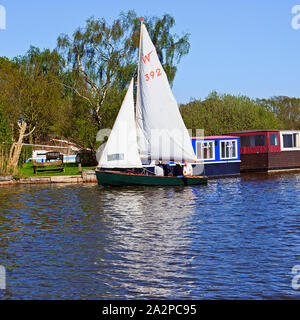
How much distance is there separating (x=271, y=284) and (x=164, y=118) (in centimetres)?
2418

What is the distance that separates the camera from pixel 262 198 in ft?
97.7

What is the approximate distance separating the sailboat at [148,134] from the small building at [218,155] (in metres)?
7.05

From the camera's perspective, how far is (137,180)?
35.7 metres

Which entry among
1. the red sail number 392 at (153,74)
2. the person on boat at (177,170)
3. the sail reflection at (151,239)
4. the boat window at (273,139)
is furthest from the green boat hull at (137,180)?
Answer: the boat window at (273,139)

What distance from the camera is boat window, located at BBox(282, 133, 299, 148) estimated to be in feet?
167

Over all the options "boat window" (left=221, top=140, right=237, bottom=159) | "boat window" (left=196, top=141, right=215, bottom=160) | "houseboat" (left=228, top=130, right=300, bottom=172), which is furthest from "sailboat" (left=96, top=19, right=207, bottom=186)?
"houseboat" (left=228, top=130, right=300, bottom=172)

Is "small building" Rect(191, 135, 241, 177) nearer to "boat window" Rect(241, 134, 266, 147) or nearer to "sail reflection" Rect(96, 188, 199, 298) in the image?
"boat window" Rect(241, 134, 266, 147)

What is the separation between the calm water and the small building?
12.2m

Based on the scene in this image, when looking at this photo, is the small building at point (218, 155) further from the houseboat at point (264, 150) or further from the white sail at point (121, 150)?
the white sail at point (121, 150)

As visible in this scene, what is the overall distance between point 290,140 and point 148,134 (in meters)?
20.4

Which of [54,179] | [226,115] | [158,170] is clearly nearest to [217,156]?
[158,170]

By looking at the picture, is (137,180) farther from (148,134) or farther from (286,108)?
(286,108)
